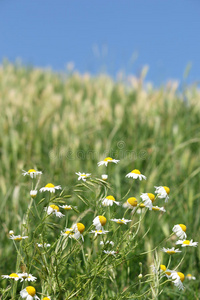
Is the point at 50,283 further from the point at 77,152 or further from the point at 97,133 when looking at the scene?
the point at 97,133

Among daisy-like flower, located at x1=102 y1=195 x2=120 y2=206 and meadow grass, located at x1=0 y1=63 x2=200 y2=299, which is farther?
meadow grass, located at x1=0 y1=63 x2=200 y2=299

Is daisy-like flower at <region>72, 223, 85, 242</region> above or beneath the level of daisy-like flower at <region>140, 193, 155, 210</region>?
beneath

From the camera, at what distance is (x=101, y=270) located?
116 centimetres

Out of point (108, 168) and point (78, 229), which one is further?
point (108, 168)

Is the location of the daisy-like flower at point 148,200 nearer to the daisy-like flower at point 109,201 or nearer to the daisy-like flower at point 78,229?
the daisy-like flower at point 109,201

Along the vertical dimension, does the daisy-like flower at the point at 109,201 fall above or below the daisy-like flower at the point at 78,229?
above

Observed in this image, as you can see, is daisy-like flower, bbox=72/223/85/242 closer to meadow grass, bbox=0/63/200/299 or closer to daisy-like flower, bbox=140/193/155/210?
meadow grass, bbox=0/63/200/299

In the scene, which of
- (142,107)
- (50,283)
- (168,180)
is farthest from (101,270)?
(142,107)

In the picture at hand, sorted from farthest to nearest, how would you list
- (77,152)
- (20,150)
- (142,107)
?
(142,107) < (20,150) < (77,152)

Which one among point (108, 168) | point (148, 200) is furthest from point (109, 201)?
point (108, 168)

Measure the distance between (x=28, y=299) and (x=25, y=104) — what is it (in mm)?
3413

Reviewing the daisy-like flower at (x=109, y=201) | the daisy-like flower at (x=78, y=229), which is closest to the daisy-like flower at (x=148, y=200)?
the daisy-like flower at (x=109, y=201)

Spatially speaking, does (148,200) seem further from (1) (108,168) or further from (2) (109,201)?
(1) (108,168)

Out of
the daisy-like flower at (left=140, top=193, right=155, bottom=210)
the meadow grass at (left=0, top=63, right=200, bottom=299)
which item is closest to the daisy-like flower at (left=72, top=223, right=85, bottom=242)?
the meadow grass at (left=0, top=63, right=200, bottom=299)
